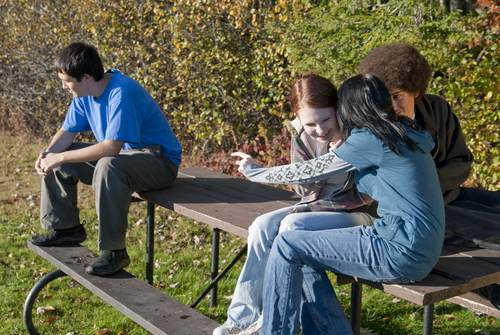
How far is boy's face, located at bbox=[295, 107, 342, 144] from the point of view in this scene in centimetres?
239

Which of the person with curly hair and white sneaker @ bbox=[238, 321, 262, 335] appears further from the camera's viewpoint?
the person with curly hair

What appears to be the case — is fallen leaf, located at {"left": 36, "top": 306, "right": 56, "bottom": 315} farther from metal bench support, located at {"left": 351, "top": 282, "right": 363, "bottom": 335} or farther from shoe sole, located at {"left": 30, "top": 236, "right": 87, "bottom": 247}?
metal bench support, located at {"left": 351, "top": 282, "right": 363, "bottom": 335}

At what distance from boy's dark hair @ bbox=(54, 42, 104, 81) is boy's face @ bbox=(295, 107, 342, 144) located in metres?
1.67

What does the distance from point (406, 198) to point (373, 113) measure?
378 mm

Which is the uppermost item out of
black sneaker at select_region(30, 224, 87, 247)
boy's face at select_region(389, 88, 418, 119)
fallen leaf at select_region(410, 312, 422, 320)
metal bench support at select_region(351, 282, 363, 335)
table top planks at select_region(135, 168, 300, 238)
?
boy's face at select_region(389, 88, 418, 119)

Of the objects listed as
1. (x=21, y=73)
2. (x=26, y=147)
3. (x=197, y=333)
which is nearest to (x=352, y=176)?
(x=197, y=333)

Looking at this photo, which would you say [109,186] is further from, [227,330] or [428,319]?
[428,319]

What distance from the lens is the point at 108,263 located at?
119 inches

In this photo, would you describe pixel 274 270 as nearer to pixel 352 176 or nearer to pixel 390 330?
pixel 352 176

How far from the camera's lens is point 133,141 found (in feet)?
11.0

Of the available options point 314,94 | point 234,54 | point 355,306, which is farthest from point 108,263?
point 234,54

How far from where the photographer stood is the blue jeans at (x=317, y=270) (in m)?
2.06

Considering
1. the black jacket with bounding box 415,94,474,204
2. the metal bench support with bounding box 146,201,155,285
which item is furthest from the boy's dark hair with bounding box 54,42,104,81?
the black jacket with bounding box 415,94,474,204

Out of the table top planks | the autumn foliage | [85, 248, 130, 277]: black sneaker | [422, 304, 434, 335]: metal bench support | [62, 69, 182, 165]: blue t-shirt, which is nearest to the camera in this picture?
[422, 304, 434, 335]: metal bench support
